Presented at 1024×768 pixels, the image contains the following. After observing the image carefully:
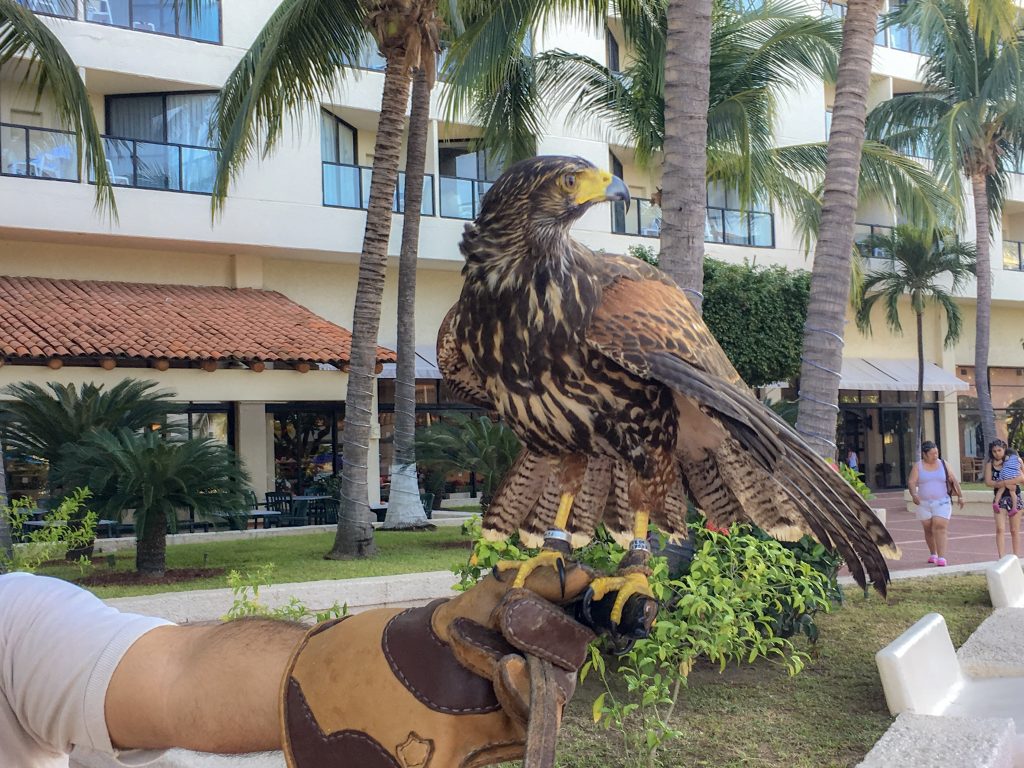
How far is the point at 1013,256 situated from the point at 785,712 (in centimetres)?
2732

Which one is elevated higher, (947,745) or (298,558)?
(947,745)

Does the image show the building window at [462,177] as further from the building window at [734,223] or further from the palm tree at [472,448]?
the palm tree at [472,448]

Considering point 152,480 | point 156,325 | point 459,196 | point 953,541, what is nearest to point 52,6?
point 156,325

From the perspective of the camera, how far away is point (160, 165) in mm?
16812

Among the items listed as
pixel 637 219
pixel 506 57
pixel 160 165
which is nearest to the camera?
pixel 506 57

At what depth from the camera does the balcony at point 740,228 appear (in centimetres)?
2303

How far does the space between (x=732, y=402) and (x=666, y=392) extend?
25cm

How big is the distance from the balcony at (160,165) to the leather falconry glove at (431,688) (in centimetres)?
1636

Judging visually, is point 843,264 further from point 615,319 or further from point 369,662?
point 369,662

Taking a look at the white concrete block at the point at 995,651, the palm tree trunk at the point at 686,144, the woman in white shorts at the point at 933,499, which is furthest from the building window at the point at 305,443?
the white concrete block at the point at 995,651

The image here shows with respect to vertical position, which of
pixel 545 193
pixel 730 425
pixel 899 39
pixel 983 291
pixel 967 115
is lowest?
pixel 730 425

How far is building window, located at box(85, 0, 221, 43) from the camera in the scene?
16.4 meters

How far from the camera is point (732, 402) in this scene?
7.63ft

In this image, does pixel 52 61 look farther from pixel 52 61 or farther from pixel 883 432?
pixel 883 432
